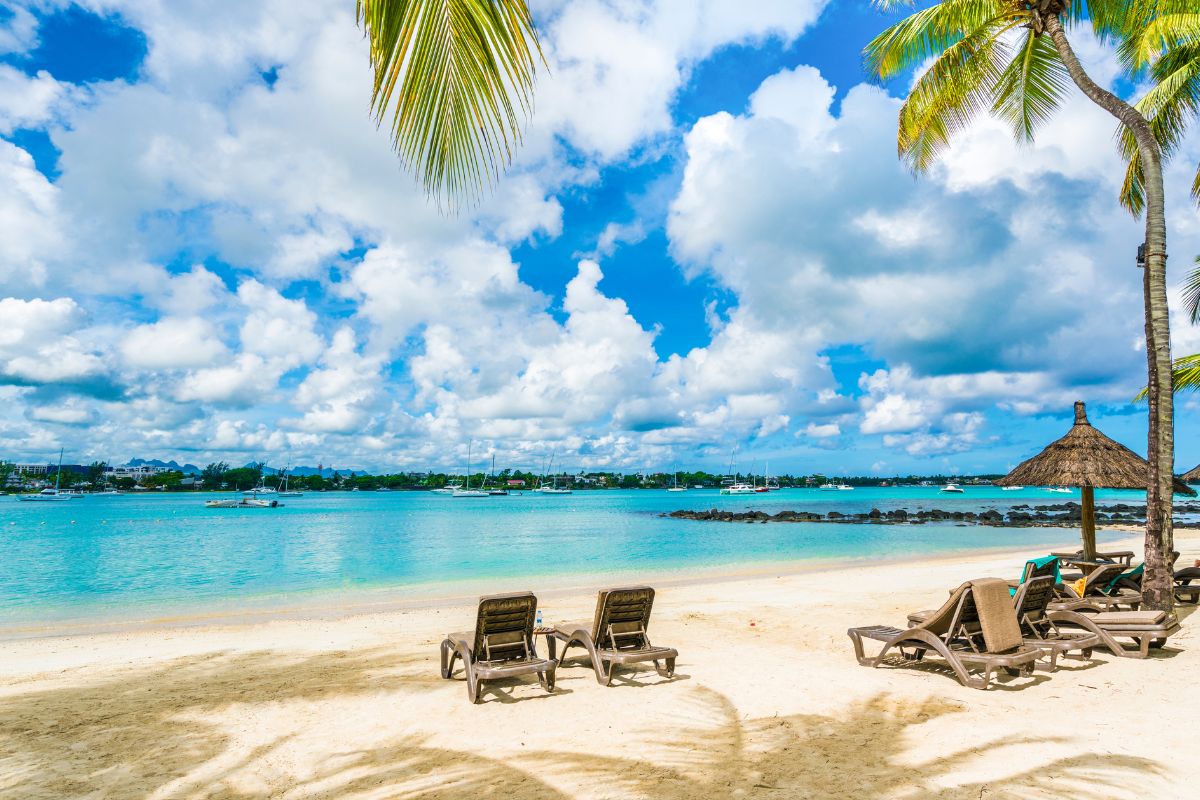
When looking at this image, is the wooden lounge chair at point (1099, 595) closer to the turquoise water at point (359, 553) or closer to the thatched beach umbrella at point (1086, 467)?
the thatched beach umbrella at point (1086, 467)

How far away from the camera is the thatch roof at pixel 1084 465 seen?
12.1m

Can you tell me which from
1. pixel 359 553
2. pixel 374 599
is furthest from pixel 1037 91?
pixel 359 553

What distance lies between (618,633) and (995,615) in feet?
11.9

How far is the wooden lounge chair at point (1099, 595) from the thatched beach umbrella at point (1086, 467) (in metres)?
2.19

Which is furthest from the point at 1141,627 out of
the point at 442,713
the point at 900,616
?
the point at 442,713

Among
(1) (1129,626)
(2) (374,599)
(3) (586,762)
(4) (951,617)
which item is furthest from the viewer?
(2) (374,599)

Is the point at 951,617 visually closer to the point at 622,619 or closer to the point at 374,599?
the point at 622,619

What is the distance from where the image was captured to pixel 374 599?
17.8 m

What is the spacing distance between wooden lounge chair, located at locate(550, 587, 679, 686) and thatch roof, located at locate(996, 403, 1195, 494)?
8362mm

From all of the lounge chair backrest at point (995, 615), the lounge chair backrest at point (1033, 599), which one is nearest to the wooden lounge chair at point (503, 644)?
the lounge chair backrest at point (995, 615)

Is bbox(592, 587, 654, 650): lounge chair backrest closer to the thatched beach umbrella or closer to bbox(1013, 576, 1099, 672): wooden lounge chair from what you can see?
bbox(1013, 576, 1099, 672): wooden lounge chair

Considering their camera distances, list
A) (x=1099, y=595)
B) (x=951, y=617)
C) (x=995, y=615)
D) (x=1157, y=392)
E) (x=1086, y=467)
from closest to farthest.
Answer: (x=995, y=615) < (x=951, y=617) < (x=1157, y=392) < (x=1099, y=595) < (x=1086, y=467)

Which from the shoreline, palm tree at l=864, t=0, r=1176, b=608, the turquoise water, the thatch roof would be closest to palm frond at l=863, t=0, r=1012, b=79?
palm tree at l=864, t=0, r=1176, b=608

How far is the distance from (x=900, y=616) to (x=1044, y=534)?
37654 millimetres
